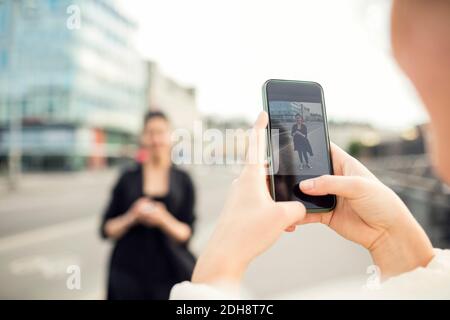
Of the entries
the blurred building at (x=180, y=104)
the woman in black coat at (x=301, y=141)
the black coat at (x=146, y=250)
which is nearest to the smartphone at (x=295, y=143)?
the woman in black coat at (x=301, y=141)

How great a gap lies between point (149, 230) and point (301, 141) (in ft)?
2.94

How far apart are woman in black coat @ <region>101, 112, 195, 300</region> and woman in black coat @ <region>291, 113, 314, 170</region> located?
766 millimetres

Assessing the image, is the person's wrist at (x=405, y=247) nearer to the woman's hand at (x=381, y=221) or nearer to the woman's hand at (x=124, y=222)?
the woman's hand at (x=381, y=221)

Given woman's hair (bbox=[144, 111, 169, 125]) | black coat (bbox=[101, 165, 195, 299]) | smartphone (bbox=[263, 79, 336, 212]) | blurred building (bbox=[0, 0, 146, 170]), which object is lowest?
black coat (bbox=[101, 165, 195, 299])

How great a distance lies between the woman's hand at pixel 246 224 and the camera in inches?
19.5

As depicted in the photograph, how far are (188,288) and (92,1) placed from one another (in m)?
2.00

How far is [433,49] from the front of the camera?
0.52 metres

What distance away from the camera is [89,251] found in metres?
3.21

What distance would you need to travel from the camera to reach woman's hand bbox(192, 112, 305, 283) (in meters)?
0.50

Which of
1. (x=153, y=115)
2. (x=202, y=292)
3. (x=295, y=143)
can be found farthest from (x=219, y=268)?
(x=153, y=115)

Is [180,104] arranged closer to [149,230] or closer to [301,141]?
[149,230]

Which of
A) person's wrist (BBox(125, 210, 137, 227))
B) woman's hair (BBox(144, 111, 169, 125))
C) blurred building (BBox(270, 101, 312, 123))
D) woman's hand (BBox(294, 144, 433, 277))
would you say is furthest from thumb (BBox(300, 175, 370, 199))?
woman's hair (BBox(144, 111, 169, 125))

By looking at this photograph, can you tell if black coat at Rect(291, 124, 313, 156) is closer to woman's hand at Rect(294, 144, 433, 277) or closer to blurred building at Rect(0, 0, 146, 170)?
woman's hand at Rect(294, 144, 433, 277)
